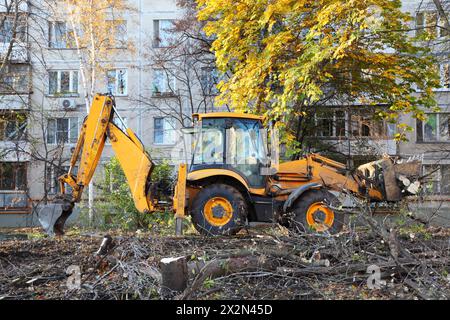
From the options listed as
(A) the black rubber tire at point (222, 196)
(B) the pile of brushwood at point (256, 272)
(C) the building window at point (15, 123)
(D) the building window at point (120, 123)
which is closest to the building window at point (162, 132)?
(C) the building window at point (15, 123)

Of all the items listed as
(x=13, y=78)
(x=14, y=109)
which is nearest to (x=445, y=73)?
(x=13, y=78)

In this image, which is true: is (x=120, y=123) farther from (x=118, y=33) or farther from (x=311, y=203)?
(x=118, y=33)

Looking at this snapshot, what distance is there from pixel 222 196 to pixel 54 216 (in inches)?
143

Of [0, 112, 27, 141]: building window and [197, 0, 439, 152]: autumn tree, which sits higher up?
[197, 0, 439, 152]: autumn tree

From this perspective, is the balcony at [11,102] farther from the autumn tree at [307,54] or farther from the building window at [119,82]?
the autumn tree at [307,54]

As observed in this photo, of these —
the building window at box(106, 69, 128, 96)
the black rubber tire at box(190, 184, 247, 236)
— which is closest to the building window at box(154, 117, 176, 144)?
the building window at box(106, 69, 128, 96)

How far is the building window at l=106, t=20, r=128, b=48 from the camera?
2598cm

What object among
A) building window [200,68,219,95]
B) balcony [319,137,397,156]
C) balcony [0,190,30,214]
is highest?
building window [200,68,219,95]

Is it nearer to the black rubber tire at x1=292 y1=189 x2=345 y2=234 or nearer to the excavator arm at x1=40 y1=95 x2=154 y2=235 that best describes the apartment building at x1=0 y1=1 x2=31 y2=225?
the excavator arm at x1=40 y1=95 x2=154 y2=235

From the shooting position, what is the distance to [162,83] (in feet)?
103

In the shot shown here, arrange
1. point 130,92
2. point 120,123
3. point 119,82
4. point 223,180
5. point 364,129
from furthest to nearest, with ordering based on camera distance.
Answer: point 119,82 < point 130,92 < point 364,129 < point 120,123 < point 223,180

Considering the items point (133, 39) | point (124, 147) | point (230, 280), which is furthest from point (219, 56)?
point (133, 39)

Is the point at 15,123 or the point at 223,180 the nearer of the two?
the point at 223,180

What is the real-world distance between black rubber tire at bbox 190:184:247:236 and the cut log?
16.2ft
